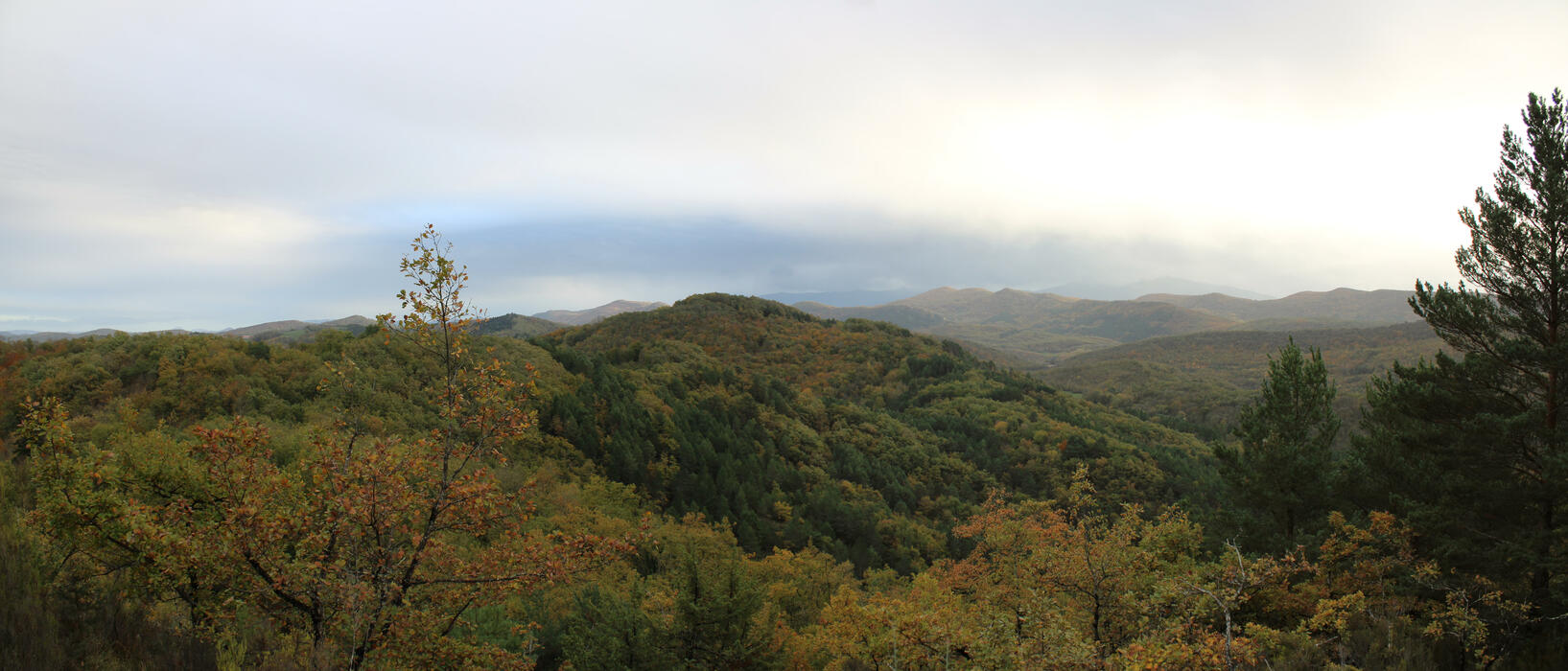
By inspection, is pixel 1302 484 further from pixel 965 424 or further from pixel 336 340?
pixel 965 424

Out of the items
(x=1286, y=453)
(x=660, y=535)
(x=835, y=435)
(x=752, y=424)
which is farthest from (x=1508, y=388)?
(x=835, y=435)

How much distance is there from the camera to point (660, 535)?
115 ft

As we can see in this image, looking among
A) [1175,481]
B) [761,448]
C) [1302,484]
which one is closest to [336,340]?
[761,448]

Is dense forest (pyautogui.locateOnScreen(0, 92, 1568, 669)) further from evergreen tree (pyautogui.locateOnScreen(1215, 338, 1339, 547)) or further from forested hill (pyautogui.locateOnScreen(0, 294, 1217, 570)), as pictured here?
forested hill (pyautogui.locateOnScreen(0, 294, 1217, 570))

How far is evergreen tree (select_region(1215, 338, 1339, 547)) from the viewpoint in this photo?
2259 centimetres

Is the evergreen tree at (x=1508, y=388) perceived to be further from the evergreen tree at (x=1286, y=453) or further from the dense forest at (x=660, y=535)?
the evergreen tree at (x=1286, y=453)

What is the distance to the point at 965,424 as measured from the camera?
3927 inches

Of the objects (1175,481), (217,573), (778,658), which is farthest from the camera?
(1175,481)

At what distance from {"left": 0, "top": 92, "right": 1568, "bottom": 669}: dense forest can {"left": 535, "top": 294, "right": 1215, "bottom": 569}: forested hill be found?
9071 millimetres

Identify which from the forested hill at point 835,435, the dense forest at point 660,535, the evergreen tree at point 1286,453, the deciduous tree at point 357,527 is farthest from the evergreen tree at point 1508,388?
the forested hill at point 835,435

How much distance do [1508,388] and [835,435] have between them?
68.4 metres

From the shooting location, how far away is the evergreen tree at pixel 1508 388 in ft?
46.9

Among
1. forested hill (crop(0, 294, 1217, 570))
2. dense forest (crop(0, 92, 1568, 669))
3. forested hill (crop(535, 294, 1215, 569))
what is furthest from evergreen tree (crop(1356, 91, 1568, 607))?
forested hill (crop(535, 294, 1215, 569))

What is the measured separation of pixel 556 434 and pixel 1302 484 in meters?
47.0
